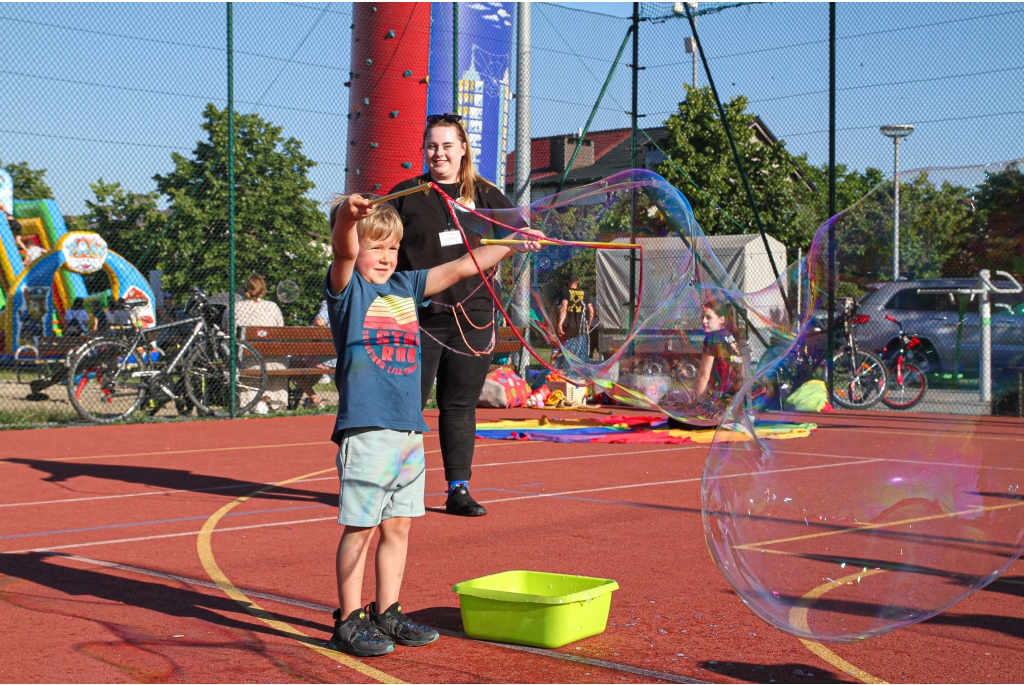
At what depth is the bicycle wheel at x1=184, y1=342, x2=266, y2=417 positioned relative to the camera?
11898 mm

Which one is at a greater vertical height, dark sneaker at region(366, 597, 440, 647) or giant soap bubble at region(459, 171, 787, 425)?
giant soap bubble at region(459, 171, 787, 425)

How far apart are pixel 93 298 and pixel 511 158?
30.9 feet

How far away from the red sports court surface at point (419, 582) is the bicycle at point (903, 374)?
9 centimetres

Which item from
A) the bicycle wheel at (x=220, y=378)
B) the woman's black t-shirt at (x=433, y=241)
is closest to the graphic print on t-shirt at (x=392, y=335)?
the woman's black t-shirt at (x=433, y=241)

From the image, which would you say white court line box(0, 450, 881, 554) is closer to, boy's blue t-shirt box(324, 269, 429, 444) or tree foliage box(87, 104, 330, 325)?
boy's blue t-shirt box(324, 269, 429, 444)

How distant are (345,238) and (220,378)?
30.1 feet

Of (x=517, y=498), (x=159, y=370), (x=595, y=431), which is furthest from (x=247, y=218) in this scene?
(x=517, y=498)

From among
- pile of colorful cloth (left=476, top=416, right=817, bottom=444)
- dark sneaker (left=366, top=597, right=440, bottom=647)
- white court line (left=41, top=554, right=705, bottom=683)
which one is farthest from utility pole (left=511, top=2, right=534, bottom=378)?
dark sneaker (left=366, top=597, right=440, bottom=647)

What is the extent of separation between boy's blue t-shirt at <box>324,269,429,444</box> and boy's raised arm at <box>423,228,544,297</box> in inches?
7.4

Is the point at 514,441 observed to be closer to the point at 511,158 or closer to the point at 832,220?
the point at 832,220

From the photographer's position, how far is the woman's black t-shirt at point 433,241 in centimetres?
549

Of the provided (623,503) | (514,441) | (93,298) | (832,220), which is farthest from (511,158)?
(832,220)

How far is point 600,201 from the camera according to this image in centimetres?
520

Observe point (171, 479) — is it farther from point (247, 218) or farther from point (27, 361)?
point (247, 218)
